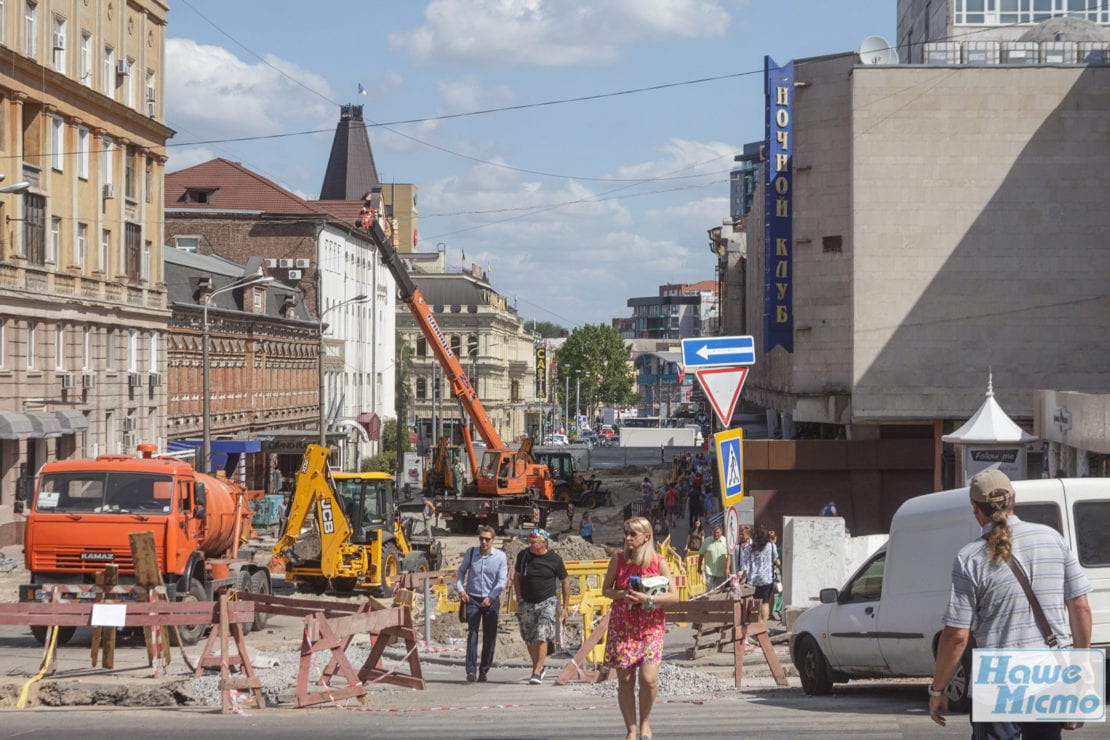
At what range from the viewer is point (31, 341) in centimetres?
4044

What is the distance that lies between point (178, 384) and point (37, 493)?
116ft

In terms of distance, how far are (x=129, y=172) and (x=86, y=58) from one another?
5.13 meters

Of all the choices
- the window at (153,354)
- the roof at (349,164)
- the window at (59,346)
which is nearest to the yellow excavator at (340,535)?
the window at (59,346)

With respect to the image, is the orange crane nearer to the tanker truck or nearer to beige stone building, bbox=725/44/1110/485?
beige stone building, bbox=725/44/1110/485

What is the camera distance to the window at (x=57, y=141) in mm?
42500

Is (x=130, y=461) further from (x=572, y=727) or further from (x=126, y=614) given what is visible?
(x=572, y=727)

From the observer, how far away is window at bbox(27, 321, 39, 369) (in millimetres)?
40188

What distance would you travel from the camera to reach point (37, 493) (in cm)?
2002

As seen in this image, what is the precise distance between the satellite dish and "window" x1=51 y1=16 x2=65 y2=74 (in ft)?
73.0

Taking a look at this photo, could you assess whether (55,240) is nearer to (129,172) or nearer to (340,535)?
(129,172)

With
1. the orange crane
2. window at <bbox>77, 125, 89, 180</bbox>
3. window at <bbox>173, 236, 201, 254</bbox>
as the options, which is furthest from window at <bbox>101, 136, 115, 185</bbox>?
window at <bbox>173, 236, 201, 254</bbox>

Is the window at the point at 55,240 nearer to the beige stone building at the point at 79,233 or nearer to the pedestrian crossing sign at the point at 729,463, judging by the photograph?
the beige stone building at the point at 79,233

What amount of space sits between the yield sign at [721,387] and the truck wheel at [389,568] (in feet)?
42.1

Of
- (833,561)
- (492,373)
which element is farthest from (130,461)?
(492,373)
